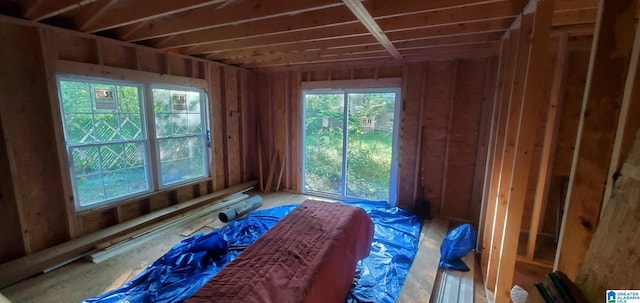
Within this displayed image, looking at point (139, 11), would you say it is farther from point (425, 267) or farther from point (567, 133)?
point (567, 133)

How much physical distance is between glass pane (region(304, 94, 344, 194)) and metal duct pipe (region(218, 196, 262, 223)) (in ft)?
4.40

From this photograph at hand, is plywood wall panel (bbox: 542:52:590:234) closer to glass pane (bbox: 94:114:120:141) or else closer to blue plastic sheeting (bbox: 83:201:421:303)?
blue plastic sheeting (bbox: 83:201:421:303)

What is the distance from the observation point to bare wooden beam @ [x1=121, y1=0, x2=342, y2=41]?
82.3 inches

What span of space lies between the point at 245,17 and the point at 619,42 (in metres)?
2.41

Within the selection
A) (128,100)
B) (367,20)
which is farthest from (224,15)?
(128,100)

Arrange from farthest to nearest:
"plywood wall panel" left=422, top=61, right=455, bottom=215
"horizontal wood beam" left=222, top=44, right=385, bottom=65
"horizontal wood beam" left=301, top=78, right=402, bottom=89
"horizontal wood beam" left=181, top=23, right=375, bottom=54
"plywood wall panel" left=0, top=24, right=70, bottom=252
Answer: "horizontal wood beam" left=301, top=78, right=402, bottom=89 → "plywood wall panel" left=422, top=61, right=455, bottom=215 → "horizontal wood beam" left=222, top=44, right=385, bottom=65 → "horizontal wood beam" left=181, top=23, right=375, bottom=54 → "plywood wall panel" left=0, top=24, right=70, bottom=252

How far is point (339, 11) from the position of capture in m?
2.31

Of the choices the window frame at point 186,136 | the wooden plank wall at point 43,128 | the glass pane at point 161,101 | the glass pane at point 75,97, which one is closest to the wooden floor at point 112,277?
the wooden plank wall at point 43,128

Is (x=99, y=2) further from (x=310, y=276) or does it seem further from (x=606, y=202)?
(x=606, y=202)

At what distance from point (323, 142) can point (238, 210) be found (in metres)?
2.04

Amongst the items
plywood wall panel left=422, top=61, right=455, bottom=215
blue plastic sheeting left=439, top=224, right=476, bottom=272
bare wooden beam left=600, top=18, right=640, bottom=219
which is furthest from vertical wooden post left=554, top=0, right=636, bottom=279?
plywood wall panel left=422, top=61, right=455, bottom=215

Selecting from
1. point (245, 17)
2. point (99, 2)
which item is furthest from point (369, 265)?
point (99, 2)

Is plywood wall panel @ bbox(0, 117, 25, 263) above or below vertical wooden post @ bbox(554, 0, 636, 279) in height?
below

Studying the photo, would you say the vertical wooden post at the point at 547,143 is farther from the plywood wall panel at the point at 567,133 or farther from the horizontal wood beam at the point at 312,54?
the horizontal wood beam at the point at 312,54
